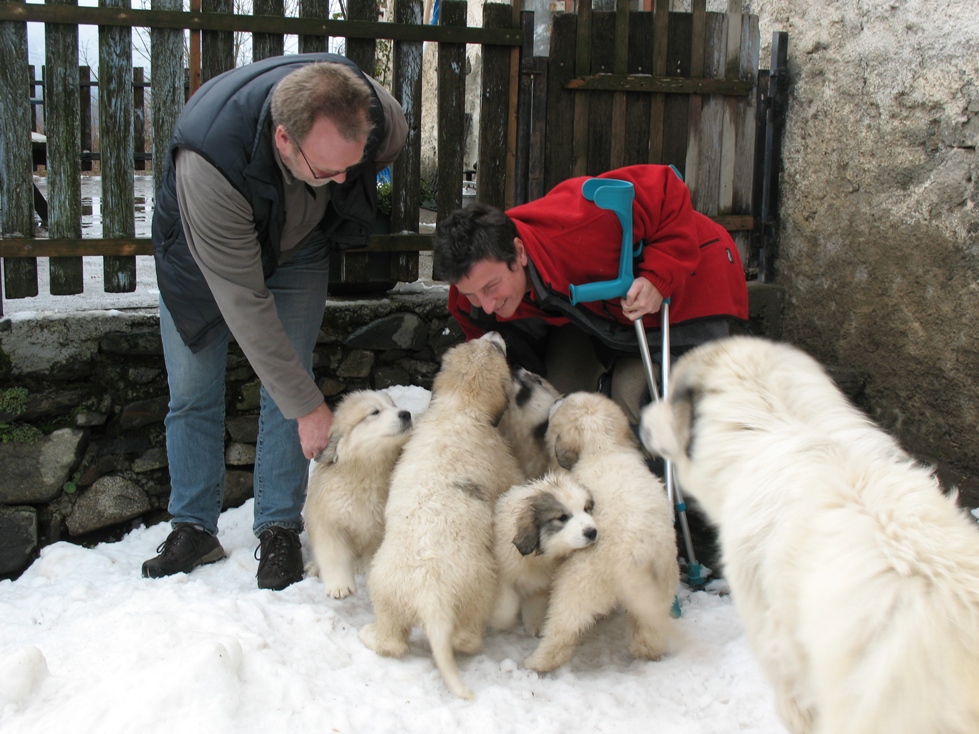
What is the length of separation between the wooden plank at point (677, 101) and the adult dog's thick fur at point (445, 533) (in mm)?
2493

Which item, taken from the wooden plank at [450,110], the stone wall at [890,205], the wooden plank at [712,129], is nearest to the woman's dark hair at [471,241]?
the wooden plank at [450,110]

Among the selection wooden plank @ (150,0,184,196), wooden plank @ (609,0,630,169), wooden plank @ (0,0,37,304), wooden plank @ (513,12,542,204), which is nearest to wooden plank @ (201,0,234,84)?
wooden plank @ (150,0,184,196)

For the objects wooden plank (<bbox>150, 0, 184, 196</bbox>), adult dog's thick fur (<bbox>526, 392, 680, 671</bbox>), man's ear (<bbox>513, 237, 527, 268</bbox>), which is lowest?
adult dog's thick fur (<bbox>526, 392, 680, 671</bbox>)

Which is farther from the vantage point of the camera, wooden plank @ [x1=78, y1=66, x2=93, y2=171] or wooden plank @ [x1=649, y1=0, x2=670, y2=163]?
wooden plank @ [x1=78, y1=66, x2=93, y2=171]

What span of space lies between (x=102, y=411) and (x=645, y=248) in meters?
3.08

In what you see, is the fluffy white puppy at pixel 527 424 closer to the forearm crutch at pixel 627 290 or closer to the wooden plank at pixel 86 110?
the forearm crutch at pixel 627 290

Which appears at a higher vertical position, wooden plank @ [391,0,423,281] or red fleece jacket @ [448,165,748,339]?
wooden plank @ [391,0,423,281]

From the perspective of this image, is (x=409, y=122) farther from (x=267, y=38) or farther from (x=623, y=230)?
(x=623, y=230)

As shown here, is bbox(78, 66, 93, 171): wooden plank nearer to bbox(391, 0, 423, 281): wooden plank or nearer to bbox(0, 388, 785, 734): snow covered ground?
bbox(391, 0, 423, 281): wooden plank

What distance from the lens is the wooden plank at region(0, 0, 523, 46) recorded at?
14.2ft

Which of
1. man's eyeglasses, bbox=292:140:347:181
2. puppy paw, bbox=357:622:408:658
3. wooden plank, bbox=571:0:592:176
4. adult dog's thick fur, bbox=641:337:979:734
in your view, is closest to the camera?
adult dog's thick fur, bbox=641:337:979:734

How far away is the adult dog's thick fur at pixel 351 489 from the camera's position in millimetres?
3748

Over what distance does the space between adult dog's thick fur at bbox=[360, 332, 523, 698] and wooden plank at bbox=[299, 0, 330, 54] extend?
225 centimetres

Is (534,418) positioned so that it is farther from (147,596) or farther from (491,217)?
(147,596)
